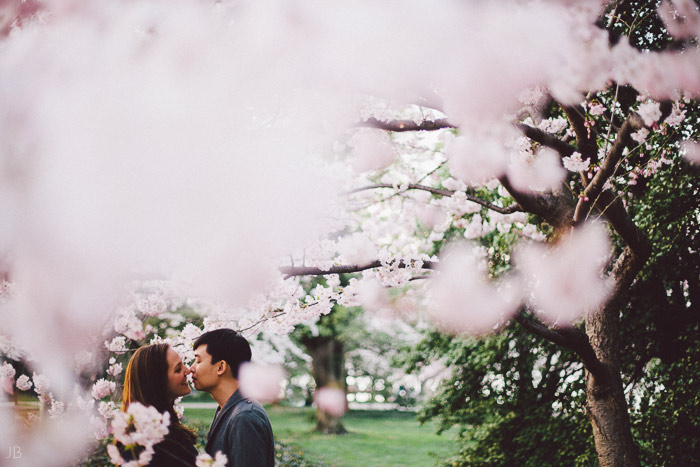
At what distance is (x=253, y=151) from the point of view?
10.7 feet

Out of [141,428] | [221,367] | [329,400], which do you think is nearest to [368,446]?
[329,400]

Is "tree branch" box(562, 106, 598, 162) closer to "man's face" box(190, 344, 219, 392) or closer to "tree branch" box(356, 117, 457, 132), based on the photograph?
"tree branch" box(356, 117, 457, 132)

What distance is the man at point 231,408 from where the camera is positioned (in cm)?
179

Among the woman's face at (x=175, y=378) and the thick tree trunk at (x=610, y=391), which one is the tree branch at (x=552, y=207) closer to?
the thick tree trunk at (x=610, y=391)

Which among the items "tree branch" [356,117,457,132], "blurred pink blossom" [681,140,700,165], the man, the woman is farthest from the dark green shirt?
"blurred pink blossom" [681,140,700,165]

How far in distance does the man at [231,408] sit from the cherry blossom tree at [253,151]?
2.91 feet

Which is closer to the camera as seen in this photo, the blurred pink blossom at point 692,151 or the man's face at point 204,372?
the man's face at point 204,372

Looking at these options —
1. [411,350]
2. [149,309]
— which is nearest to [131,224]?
[149,309]

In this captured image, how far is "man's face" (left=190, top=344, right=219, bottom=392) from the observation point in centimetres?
202

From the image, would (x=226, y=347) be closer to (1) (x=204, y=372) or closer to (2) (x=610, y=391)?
(1) (x=204, y=372)

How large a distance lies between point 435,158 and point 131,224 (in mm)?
5044

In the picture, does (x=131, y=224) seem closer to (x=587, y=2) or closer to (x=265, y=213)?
(x=265, y=213)

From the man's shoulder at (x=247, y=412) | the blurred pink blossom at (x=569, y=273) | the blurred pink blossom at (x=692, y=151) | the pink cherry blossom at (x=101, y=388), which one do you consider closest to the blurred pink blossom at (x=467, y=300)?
the blurred pink blossom at (x=569, y=273)

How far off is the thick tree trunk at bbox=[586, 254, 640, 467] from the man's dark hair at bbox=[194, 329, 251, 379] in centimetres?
307
